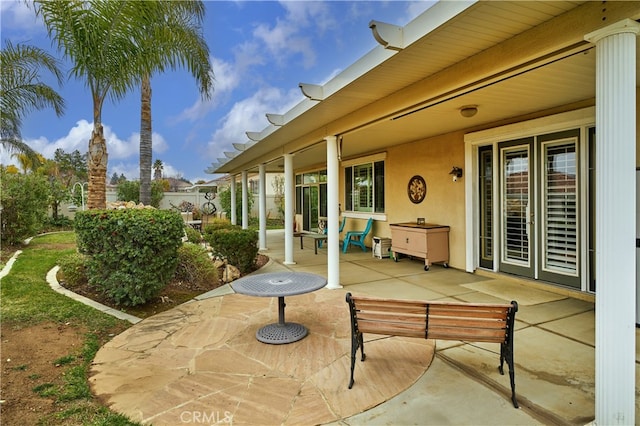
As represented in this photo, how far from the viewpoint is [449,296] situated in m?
5.20

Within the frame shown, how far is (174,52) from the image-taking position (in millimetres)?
6938

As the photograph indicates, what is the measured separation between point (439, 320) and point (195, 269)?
4828 millimetres

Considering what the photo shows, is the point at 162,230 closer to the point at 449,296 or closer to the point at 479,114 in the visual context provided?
the point at 449,296

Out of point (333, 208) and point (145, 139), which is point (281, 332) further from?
point (145, 139)

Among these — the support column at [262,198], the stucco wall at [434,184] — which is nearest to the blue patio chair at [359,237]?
the stucco wall at [434,184]

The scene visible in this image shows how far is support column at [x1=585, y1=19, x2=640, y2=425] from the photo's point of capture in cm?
208

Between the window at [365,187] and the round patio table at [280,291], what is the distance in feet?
19.0

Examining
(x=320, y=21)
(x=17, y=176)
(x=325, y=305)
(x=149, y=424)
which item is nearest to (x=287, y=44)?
(x=320, y=21)

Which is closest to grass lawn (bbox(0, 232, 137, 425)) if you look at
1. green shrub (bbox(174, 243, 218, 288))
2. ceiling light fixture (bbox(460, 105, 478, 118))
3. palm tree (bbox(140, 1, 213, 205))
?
green shrub (bbox(174, 243, 218, 288))

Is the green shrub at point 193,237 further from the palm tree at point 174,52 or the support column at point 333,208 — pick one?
the support column at point 333,208

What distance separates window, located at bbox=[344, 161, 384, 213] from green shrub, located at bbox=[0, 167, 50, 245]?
8396 millimetres

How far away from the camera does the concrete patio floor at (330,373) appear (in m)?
2.44

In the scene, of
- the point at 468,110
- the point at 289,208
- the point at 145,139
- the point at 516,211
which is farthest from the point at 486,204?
the point at 145,139

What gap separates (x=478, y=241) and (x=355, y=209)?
4.66 m
